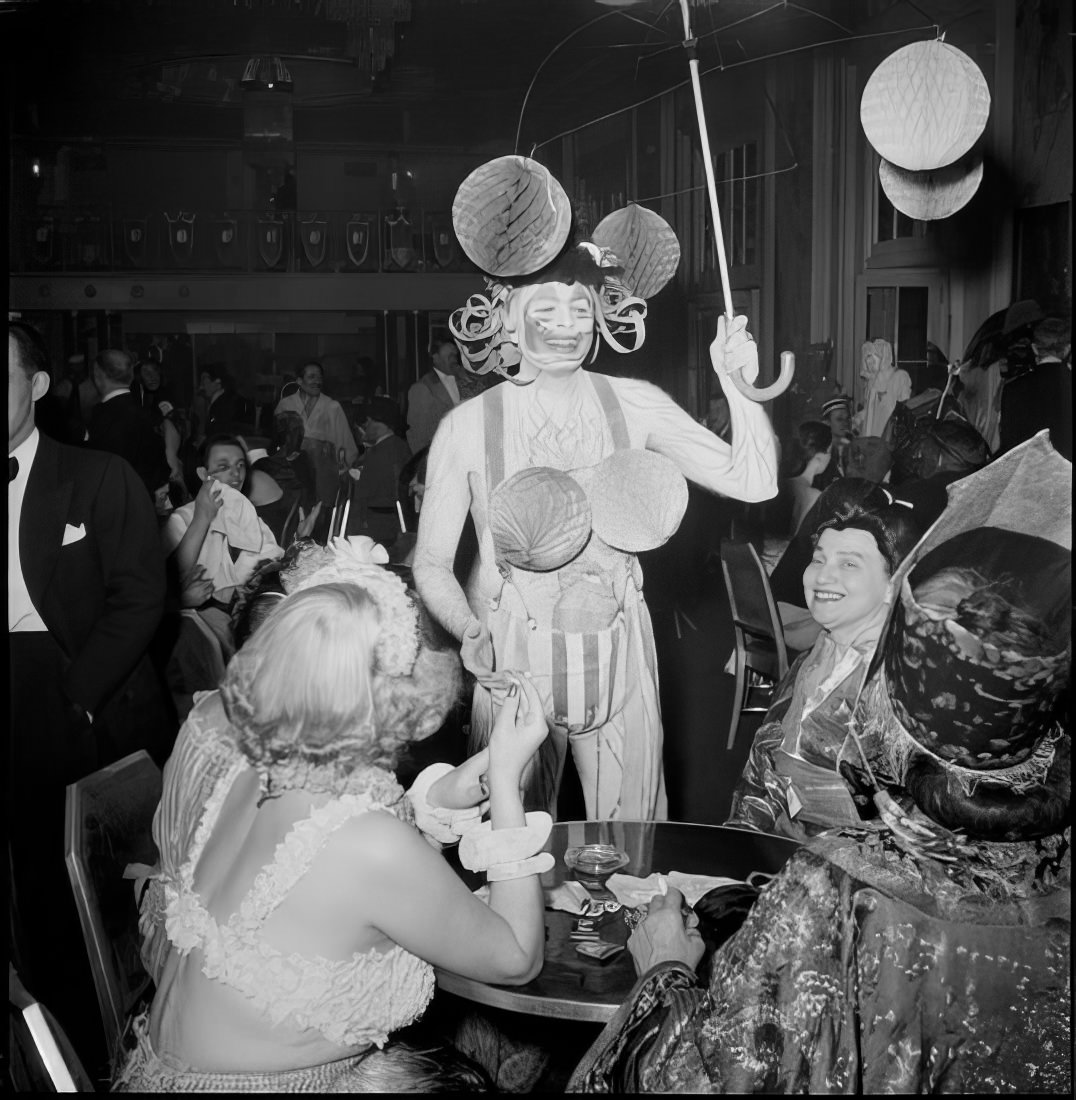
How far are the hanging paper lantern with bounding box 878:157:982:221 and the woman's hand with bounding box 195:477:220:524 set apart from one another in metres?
1.71

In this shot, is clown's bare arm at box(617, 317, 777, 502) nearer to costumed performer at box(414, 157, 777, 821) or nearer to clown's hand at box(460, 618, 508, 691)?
costumed performer at box(414, 157, 777, 821)

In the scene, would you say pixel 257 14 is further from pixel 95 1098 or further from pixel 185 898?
pixel 95 1098

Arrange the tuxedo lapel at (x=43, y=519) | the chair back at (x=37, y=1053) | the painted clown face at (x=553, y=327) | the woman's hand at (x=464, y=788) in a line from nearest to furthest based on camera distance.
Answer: the chair back at (x=37, y=1053), the woman's hand at (x=464, y=788), the tuxedo lapel at (x=43, y=519), the painted clown face at (x=553, y=327)

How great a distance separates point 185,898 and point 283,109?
5.75 ft

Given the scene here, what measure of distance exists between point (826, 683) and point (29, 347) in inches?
77.1

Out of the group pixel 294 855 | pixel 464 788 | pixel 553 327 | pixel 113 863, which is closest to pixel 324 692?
pixel 294 855

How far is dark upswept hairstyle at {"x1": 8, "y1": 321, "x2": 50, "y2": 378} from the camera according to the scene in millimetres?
2818

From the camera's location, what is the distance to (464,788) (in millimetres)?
2561

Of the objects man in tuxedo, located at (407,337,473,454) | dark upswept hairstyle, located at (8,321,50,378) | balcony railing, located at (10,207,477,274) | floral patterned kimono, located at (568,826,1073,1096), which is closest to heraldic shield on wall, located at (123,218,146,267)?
balcony railing, located at (10,207,477,274)

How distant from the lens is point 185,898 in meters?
2.18

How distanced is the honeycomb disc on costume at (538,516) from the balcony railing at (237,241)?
0.52 m

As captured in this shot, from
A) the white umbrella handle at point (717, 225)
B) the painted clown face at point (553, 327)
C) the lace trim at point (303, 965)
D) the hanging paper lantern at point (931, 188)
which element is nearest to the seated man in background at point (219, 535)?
the painted clown face at point (553, 327)

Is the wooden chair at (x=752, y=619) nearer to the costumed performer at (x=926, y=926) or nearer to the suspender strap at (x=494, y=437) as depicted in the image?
the suspender strap at (x=494, y=437)

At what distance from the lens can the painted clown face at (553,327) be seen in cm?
294
